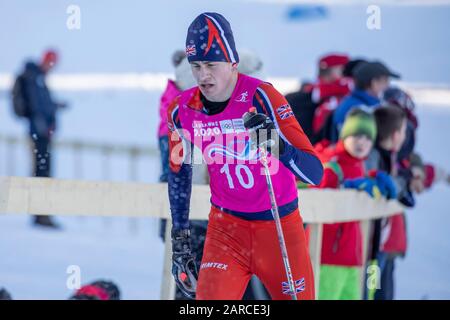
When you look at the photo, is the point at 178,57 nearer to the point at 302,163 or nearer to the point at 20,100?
the point at 302,163

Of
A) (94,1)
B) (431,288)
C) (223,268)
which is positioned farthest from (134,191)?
(94,1)

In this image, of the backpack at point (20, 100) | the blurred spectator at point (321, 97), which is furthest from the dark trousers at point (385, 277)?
the backpack at point (20, 100)

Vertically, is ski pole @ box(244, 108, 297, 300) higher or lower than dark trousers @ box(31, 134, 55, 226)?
Answer: lower

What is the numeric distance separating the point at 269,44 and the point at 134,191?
741 inches

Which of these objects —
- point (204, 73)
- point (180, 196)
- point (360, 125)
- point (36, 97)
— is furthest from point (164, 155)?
point (36, 97)

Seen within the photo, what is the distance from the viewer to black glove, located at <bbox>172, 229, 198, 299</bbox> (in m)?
5.21

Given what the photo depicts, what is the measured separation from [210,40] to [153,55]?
18.4 m

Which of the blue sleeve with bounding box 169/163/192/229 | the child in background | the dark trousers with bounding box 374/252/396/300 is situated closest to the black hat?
the child in background

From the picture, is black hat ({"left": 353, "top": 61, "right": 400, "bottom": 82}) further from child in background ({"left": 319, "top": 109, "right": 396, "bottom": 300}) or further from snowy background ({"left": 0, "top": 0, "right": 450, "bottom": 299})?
snowy background ({"left": 0, "top": 0, "right": 450, "bottom": 299})

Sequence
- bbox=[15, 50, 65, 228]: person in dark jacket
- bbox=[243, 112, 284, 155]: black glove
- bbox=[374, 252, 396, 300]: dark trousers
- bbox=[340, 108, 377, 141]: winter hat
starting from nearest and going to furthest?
bbox=[243, 112, 284, 155]: black glove < bbox=[340, 108, 377, 141]: winter hat < bbox=[374, 252, 396, 300]: dark trousers < bbox=[15, 50, 65, 228]: person in dark jacket

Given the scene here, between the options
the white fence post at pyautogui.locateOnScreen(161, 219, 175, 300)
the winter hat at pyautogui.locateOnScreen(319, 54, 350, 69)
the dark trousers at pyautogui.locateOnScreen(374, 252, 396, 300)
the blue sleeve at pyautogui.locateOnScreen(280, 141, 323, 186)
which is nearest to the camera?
the blue sleeve at pyautogui.locateOnScreen(280, 141, 323, 186)

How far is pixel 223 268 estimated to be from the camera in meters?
5.07

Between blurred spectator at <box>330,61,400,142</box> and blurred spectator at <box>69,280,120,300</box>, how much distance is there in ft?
8.83

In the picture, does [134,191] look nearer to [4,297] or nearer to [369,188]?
[4,297]
